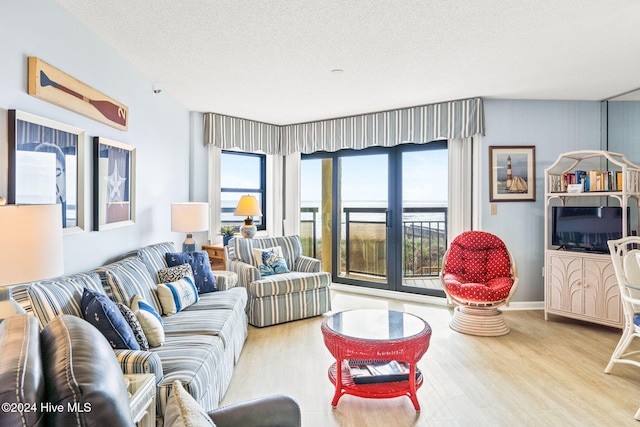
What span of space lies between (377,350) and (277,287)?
1.83m

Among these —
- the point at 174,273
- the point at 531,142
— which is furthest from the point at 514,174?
the point at 174,273

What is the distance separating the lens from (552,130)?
180 inches

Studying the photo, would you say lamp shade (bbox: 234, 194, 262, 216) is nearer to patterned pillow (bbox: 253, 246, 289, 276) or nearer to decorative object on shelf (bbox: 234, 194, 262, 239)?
decorative object on shelf (bbox: 234, 194, 262, 239)

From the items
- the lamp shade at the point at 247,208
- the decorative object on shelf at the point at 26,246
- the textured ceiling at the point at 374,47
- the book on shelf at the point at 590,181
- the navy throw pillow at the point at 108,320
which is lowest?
the navy throw pillow at the point at 108,320

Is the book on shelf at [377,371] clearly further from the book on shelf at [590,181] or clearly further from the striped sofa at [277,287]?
the book on shelf at [590,181]

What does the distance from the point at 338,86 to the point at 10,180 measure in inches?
115

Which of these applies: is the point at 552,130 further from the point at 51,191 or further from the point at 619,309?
the point at 51,191

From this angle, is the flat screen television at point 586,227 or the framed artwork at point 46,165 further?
the flat screen television at point 586,227

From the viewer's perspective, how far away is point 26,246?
1.42 metres

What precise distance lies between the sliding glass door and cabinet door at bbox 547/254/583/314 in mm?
1283

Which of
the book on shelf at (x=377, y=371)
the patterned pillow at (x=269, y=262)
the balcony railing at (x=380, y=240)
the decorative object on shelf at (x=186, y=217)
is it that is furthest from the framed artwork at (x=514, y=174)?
the decorative object on shelf at (x=186, y=217)

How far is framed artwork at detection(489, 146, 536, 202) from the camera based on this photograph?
456 centimetres

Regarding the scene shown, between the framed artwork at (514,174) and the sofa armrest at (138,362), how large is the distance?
Result: 405cm

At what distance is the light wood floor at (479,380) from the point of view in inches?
90.7
